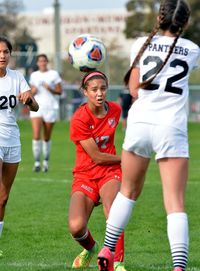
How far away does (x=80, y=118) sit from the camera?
8.66 meters

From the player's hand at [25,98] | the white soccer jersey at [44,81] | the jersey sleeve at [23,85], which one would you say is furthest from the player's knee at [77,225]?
the white soccer jersey at [44,81]

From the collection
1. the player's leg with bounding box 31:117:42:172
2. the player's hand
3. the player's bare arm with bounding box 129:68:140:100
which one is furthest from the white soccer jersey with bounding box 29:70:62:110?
the player's bare arm with bounding box 129:68:140:100

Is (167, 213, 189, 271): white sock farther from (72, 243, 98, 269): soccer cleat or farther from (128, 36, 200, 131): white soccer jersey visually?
(72, 243, 98, 269): soccer cleat

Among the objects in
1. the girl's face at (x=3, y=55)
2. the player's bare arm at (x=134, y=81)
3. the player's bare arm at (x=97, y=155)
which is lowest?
the player's bare arm at (x=97, y=155)

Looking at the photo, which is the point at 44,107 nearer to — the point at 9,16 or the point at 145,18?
the point at 145,18

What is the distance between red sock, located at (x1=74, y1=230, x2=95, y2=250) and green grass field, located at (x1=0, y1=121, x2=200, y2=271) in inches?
7.4

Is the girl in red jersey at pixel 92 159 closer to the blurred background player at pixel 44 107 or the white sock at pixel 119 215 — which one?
the white sock at pixel 119 215

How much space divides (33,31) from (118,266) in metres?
74.2

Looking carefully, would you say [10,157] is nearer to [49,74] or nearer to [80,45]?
[80,45]

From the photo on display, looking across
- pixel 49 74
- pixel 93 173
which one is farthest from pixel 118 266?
pixel 49 74

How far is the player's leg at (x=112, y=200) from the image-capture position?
8.14 m

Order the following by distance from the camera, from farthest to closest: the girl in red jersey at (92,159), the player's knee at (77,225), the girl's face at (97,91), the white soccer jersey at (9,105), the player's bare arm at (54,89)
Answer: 1. the player's bare arm at (54,89)
2. the white soccer jersey at (9,105)
3. the girl's face at (97,91)
4. the girl in red jersey at (92,159)
5. the player's knee at (77,225)

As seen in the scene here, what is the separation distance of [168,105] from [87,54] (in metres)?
2.96

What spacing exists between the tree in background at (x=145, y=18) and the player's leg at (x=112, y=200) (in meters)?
45.0
